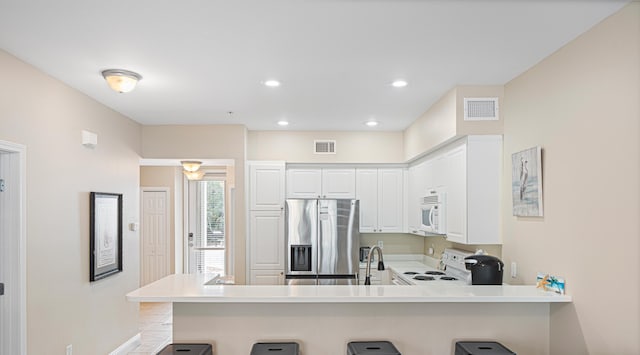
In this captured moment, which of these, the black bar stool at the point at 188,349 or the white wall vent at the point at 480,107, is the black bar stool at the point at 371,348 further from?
the white wall vent at the point at 480,107

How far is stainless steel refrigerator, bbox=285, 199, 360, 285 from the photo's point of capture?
554cm

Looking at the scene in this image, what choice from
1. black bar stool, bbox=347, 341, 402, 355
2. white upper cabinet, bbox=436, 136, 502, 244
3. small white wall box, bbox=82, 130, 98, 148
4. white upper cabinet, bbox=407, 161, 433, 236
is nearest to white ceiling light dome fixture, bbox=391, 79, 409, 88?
white upper cabinet, bbox=436, 136, 502, 244

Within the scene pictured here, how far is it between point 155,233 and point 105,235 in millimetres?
3711

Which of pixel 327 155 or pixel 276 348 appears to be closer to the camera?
pixel 276 348

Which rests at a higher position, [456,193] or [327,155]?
[327,155]

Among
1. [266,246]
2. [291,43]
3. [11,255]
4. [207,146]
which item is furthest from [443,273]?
[11,255]

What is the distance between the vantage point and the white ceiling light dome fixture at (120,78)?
10.7ft

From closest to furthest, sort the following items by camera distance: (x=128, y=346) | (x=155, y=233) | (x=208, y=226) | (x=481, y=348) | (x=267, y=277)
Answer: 1. (x=481, y=348)
2. (x=128, y=346)
3. (x=267, y=277)
4. (x=155, y=233)
5. (x=208, y=226)

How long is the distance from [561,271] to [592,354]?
51cm

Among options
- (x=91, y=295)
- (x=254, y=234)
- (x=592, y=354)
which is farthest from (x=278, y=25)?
(x=254, y=234)

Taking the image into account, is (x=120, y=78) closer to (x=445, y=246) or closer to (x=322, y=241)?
(x=322, y=241)

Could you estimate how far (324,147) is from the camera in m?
5.96

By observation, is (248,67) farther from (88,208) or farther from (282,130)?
(282,130)

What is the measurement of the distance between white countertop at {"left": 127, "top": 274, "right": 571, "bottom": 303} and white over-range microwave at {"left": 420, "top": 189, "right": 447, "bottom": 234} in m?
1.50
